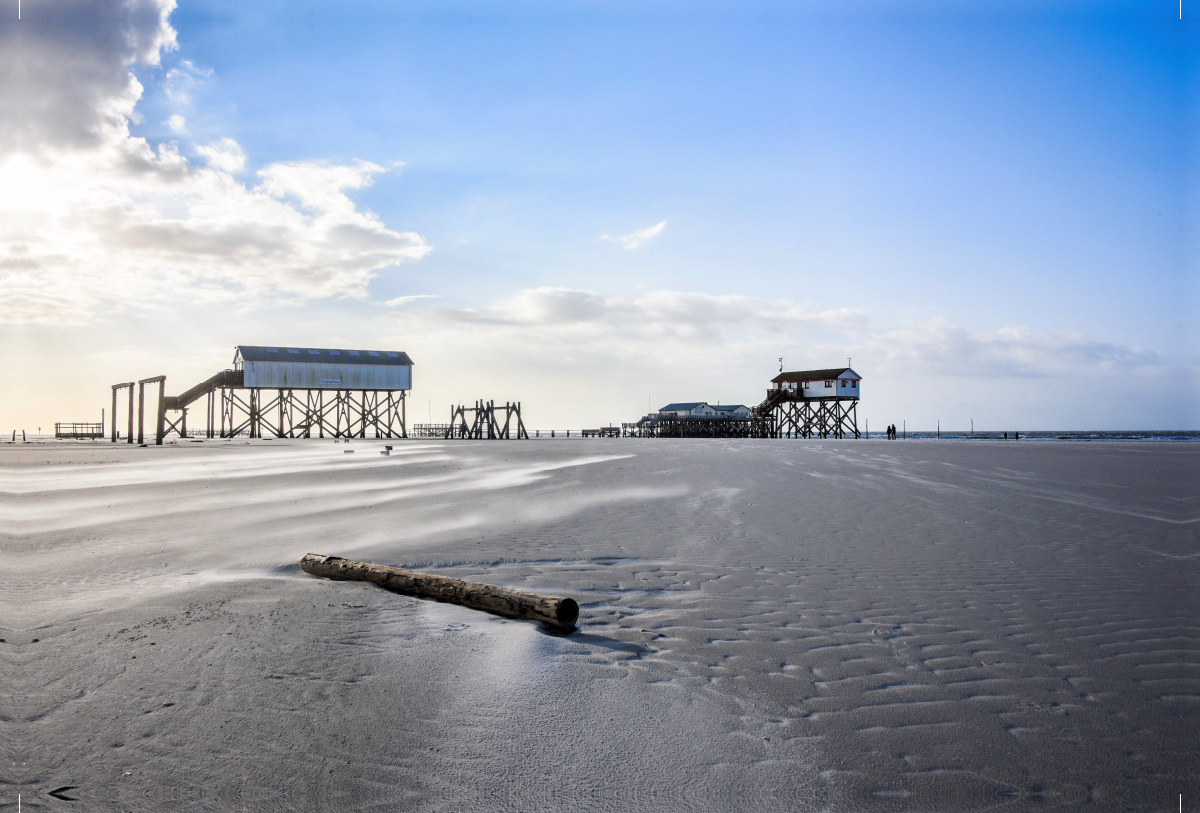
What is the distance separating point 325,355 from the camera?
58344mm

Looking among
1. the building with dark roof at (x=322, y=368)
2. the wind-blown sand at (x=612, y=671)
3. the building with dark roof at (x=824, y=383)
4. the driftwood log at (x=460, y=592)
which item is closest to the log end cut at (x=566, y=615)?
the driftwood log at (x=460, y=592)

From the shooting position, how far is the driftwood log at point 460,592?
4648 mm

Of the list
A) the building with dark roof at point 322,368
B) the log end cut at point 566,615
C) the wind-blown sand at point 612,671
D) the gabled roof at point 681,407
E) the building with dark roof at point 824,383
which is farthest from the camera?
the gabled roof at point 681,407

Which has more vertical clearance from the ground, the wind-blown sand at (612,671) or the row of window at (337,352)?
the row of window at (337,352)

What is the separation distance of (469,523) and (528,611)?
14.6 ft

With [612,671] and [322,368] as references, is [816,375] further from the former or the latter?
[612,671]

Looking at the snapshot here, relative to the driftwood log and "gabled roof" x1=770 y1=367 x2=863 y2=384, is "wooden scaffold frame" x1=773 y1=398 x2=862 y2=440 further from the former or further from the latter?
the driftwood log

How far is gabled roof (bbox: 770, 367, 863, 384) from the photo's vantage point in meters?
67.8

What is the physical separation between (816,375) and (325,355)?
168 feet

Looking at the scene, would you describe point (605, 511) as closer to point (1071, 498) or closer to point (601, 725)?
point (601, 725)

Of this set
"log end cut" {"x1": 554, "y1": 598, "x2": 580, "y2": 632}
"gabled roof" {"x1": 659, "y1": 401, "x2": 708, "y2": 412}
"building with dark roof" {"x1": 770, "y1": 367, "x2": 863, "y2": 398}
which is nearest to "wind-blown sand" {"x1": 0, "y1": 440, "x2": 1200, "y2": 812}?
"log end cut" {"x1": 554, "y1": 598, "x2": 580, "y2": 632}

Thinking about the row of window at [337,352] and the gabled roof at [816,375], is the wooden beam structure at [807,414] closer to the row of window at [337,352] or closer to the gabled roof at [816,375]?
the gabled roof at [816,375]

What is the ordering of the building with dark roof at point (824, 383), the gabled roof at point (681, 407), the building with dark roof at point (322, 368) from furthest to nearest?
the gabled roof at point (681, 407) < the building with dark roof at point (824, 383) < the building with dark roof at point (322, 368)

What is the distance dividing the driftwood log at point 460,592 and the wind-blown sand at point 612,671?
135 millimetres
